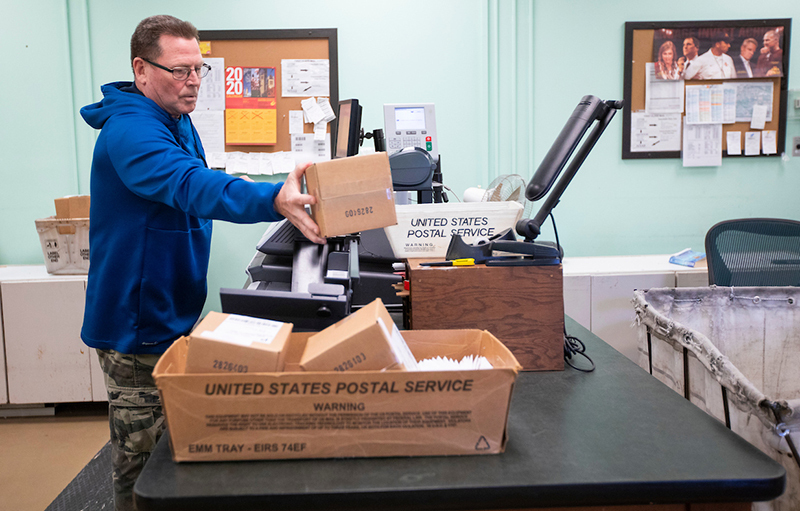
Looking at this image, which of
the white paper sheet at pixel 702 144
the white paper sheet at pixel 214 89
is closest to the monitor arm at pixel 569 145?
the white paper sheet at pixel 702 144

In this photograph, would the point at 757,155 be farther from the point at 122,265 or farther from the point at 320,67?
the point at 122,265

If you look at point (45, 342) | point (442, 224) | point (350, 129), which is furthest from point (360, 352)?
point (45, 342)

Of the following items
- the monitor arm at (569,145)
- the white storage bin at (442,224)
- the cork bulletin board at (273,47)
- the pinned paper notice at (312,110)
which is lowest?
the white storage bin at (442,224)

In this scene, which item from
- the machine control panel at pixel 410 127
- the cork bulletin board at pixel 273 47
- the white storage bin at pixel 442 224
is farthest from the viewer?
the cork bulletin board at pixel 273 47

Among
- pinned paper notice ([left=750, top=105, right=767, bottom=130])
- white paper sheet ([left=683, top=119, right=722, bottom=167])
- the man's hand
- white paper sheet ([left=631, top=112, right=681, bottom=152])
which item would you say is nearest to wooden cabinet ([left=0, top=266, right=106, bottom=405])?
the man's hand

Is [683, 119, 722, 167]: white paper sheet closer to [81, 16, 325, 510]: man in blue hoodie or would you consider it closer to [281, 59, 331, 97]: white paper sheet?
[281, 59, 331, 97]: white paper sheet

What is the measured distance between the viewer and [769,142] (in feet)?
10.2

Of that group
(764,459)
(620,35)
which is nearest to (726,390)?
(764,459)

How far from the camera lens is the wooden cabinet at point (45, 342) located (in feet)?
8.69

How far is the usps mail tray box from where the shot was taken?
783 millimetres

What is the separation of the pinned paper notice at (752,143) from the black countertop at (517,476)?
274cm

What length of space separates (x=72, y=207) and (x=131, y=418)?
184 cm

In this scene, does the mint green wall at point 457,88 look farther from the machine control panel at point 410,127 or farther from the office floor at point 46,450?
the machine control panel at point 410,127

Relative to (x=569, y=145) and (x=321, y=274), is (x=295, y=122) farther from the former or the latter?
(x=569, y=145)
